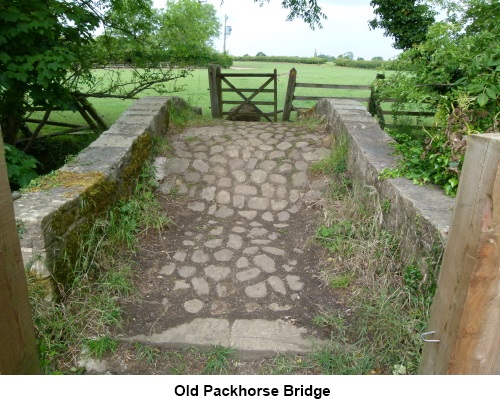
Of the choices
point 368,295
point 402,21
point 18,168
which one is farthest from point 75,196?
point 402,21

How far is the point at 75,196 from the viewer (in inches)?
118

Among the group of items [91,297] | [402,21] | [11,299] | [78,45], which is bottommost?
[91,297]

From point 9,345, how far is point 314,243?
9.50 feet

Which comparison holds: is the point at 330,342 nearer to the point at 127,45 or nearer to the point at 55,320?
the point at 55,320

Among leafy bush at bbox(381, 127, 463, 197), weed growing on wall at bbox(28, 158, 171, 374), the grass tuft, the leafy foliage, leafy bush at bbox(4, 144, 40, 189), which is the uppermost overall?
the leafy foliage

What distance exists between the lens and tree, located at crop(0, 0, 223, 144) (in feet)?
15.2

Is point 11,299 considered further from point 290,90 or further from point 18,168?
point 290,90

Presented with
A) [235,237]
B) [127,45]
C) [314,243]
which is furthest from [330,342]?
[127,45]

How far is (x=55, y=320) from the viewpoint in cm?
256

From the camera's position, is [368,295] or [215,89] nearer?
[368,295]

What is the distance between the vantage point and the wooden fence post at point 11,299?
3.80 ft

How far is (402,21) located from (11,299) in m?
11.1

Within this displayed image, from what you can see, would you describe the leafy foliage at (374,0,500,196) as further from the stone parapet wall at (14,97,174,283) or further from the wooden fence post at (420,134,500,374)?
the stone parapet wall at (14,97,174,283)

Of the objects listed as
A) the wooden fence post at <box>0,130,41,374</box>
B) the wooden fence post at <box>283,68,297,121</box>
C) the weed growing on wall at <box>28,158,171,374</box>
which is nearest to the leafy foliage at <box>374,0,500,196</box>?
the weed growing on wall at <box>28,158,171,374</box>
